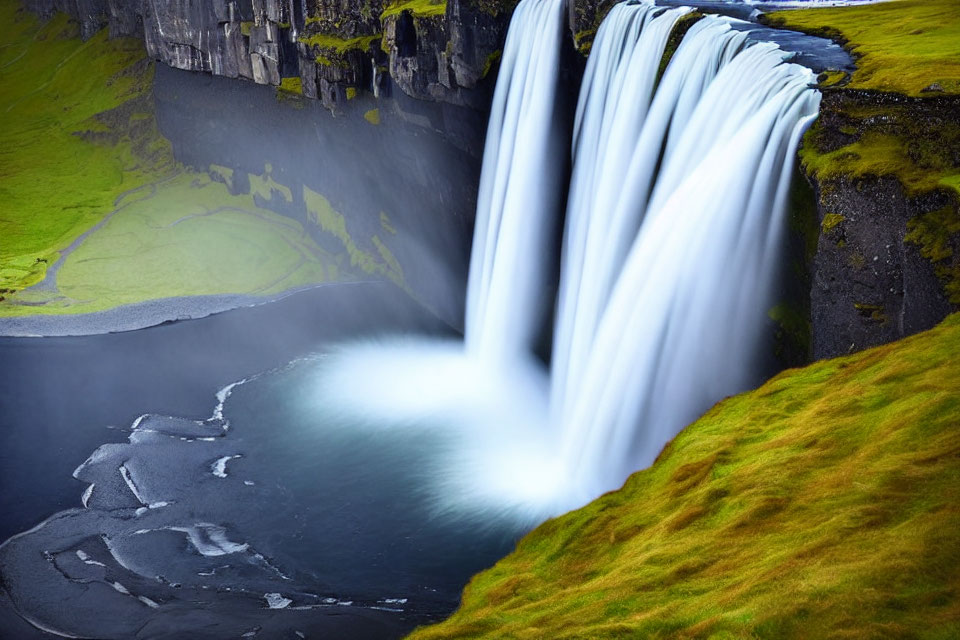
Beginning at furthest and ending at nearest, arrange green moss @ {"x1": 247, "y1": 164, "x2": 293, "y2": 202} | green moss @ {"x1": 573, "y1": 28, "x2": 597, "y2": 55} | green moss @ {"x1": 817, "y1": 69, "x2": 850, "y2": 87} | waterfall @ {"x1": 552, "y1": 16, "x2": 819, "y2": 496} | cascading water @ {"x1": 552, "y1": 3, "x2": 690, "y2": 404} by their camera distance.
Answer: green moss @ {"x1": 247, "y1": 164, "x2": 293, "y2": 202}
green moss @ {"x1": 573, "y1": 28, "x2": 597, "y2": 55}
cascading water @ {"x1": 552, "y1": 3, "x2": 690, "y2": 404}
green moss @ {"x1": 817, "y1": 69, "x2": 850, "y2": 87}
waterfall @ {"x1": 552, "y1": 16, "x2": 819, "y2": 496}

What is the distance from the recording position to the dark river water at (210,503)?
21.9 m

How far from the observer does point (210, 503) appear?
2748cm

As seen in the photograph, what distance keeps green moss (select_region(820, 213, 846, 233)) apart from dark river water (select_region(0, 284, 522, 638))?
11213 mm

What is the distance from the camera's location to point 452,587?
22406 mm

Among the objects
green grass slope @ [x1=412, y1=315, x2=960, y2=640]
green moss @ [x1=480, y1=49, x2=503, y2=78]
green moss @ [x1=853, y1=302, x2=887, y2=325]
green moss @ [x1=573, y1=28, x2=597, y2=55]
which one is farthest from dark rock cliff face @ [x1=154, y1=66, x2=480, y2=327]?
green grass slope @ [x1=412, y1=315, x2=960, y2=640]

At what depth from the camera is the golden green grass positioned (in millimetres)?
18812

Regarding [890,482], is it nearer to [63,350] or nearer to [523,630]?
[523,630]

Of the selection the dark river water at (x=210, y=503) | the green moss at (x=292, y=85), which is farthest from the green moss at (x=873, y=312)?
the green moss at (x=292, y=85)

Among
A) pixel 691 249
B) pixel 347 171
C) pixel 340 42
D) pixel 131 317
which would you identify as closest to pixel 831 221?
pixel 691 249

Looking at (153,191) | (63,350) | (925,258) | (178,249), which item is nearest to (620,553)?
(925,258)

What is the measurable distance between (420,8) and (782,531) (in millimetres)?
29659

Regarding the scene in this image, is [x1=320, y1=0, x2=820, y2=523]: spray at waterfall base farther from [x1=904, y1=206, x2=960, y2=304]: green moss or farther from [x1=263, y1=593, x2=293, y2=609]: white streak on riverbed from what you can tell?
[x1=263, y1=593, x2=293, y2=609]: white streak on riverbed

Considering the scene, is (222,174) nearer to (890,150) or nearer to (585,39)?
(585,39)

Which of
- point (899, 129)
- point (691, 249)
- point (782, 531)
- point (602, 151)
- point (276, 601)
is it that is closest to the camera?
point (782, 531)
